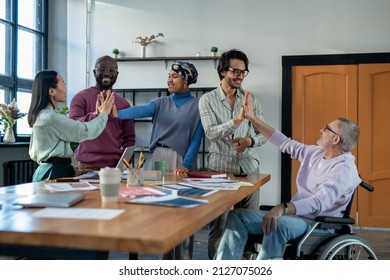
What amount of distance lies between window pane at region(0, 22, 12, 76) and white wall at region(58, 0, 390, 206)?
2.70ft

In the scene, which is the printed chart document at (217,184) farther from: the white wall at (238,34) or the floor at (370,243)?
the white wall at (238,34)

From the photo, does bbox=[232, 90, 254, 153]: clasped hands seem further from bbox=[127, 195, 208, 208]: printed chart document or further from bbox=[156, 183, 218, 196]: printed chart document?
bbox=[127, 195, 208, 208]: printed chart document

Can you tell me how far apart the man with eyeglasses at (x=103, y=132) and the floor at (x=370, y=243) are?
79cm

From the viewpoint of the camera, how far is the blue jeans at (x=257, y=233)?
1.85 meters

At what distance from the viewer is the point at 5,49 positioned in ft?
16.4

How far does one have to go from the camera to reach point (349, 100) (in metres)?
5.00

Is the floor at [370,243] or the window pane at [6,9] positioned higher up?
the window pane at [6,9]

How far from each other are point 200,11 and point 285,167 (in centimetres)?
214

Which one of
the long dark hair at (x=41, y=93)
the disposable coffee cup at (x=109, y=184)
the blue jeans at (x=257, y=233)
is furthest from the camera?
the long dark hair at (x=41, y=93)

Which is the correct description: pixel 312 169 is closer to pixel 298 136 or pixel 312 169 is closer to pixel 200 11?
pixel 298 136

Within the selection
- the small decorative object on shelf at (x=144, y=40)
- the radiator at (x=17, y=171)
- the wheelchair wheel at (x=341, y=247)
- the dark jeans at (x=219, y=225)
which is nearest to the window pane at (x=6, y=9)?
the small decorative object on shelf at (x=144, y=40)
